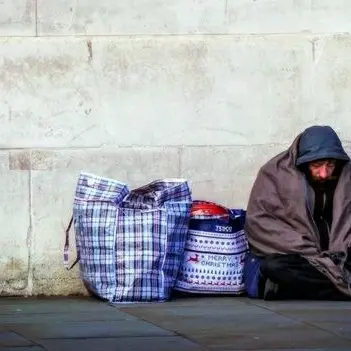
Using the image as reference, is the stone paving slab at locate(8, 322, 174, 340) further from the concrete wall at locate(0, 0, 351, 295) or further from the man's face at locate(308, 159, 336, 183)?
the man's face at locate(308, 159, 336, 183)

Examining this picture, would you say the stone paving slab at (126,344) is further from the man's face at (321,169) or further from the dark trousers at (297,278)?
the man's face at (321,169)

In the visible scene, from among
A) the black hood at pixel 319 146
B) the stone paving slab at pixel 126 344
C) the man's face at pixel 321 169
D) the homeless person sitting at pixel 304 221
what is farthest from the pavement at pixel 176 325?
the black hood at pixel 319 146

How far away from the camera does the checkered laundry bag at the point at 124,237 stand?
7.87 metres

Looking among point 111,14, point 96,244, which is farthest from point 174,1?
point 96,244

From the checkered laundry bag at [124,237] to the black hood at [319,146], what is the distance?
89 cm

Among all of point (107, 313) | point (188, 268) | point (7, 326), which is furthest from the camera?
point (188, 268)

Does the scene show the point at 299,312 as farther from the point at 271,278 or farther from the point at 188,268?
the point at 188,268

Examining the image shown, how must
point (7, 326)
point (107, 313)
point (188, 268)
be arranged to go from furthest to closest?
point (188, 268) → point (107, 313) → point (7, 326)

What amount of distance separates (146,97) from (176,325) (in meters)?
1.84

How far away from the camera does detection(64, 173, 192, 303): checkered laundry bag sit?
787cm

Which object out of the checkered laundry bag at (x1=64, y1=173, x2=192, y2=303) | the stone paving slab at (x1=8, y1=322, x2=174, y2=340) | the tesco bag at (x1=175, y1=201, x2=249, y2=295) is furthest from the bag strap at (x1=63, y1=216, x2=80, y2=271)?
the stone paving slab at (x1=8, y1=322, x2=174, y2=340)

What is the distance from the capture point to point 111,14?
8164 millimetres

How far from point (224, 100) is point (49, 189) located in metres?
1.33

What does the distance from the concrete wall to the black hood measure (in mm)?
272
